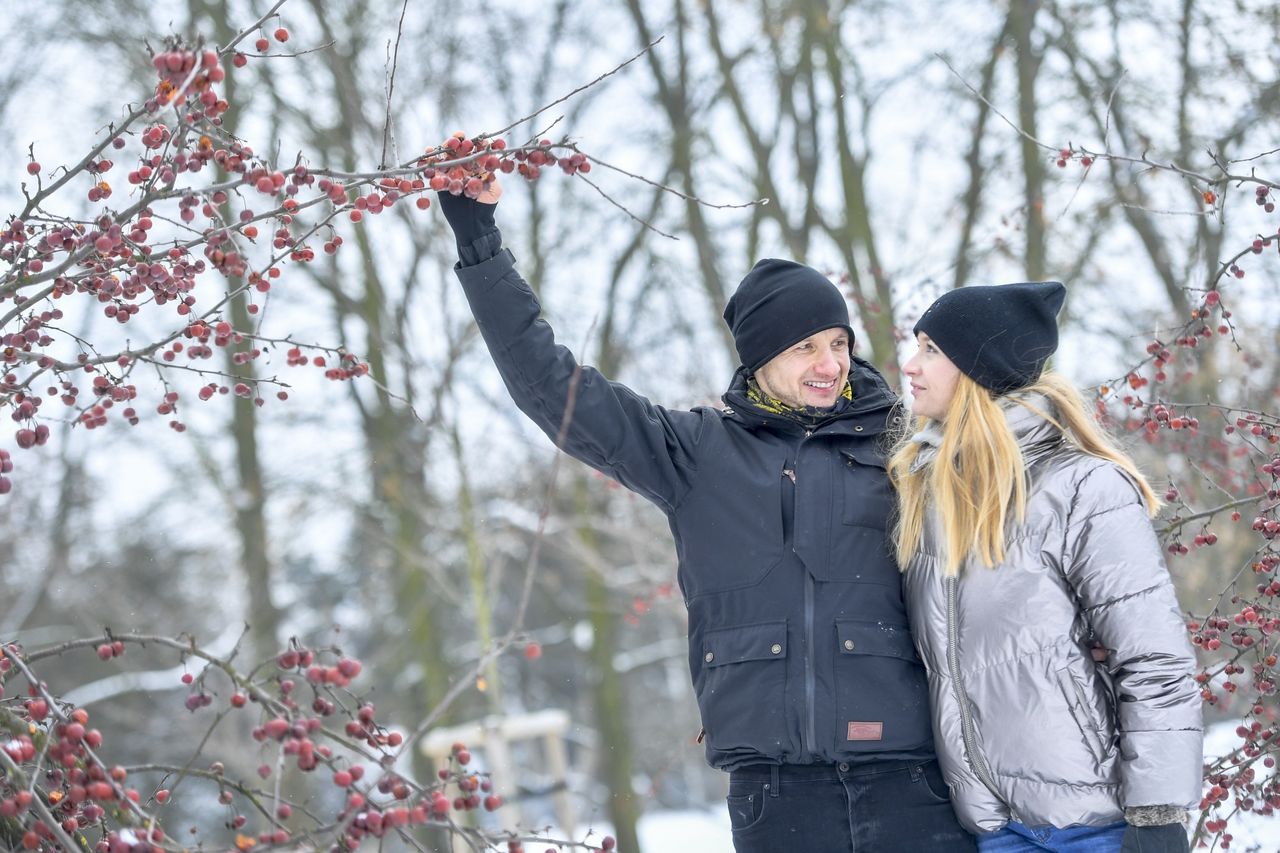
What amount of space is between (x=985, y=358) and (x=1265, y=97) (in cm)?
537

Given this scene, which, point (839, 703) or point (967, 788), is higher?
point (839, 703)

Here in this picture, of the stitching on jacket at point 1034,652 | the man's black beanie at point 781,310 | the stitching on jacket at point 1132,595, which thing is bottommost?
the stitching on jacket at point 1034,652

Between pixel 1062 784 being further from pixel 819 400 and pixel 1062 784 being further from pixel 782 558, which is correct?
pixel 819 400

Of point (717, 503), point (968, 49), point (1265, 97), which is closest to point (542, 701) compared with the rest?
point (968, 49)

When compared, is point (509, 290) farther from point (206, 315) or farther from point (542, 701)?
point (542, 701)

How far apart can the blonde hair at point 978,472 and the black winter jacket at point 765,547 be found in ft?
0.32

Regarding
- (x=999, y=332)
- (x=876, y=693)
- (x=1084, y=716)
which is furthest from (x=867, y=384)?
(x=1084, y=716)

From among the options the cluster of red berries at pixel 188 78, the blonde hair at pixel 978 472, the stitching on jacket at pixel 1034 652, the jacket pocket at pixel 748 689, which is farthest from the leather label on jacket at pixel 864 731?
the cluster of red berries at pixel 188 78

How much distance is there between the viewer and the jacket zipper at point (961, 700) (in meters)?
2.48

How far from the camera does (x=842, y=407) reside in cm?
290

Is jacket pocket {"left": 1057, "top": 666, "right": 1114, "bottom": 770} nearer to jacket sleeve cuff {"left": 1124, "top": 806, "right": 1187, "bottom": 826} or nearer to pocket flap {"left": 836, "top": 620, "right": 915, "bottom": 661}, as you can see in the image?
jacket sleeve cuff {"left": 1124, "top": 806, "right": 1187, "bottom": 826}

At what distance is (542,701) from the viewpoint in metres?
26.5

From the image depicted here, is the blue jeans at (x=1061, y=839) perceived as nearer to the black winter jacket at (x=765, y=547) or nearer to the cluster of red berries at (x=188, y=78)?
the black winter jacket at (x=765, y=547)

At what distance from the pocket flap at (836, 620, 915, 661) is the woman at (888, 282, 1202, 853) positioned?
0.04 metres
